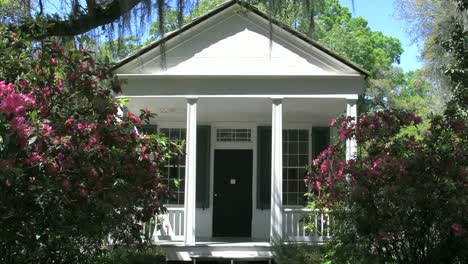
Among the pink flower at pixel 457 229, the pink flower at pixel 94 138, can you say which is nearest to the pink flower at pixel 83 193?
the pink flower at pixel 94 138

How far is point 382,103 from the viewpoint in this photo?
31250 mm

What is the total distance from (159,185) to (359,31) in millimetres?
33270

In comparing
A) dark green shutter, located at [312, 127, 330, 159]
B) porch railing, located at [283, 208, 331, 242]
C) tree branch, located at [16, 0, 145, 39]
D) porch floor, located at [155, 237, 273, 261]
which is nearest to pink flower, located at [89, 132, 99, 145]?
tree branch, located at [16, 0, 145, 39]

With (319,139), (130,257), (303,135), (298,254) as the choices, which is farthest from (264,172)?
(130,257)

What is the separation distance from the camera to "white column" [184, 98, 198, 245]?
1071 cm

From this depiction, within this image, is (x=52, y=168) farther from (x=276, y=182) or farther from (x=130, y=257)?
(x=276, y=182)

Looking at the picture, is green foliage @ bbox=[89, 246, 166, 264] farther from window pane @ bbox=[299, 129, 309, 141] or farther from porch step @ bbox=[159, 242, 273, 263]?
window pane @ bbox=[299, 129, 309, 141]

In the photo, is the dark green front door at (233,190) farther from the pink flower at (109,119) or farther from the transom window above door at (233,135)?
the pink flower at (109,119)

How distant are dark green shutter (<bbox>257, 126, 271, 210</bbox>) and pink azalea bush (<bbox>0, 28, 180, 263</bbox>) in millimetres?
7237

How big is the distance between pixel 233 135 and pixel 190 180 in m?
3.09

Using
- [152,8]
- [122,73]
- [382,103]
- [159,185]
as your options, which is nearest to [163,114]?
[122,73]

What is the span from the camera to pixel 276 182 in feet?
35.7

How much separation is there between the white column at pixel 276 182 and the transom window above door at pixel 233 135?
2538mm

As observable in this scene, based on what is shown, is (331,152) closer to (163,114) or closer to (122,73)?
(122,73)
